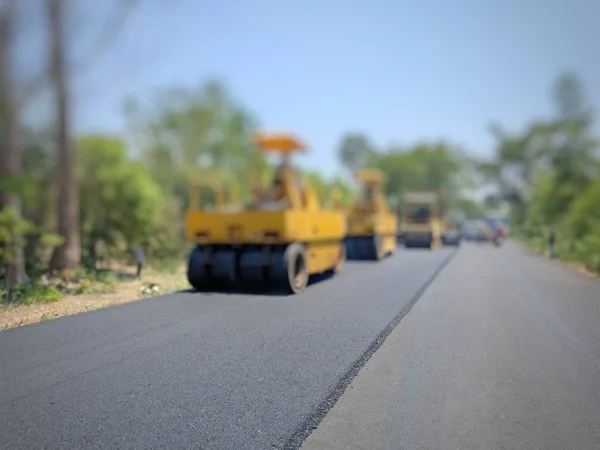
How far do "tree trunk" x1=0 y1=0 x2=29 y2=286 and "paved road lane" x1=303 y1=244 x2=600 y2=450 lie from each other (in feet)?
27.6

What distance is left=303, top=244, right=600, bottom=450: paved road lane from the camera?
4070 millimetres

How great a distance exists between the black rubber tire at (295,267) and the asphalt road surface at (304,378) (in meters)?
2.00

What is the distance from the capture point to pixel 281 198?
1314cm

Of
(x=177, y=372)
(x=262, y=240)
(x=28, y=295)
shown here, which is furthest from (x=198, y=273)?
(x=177, y=372)

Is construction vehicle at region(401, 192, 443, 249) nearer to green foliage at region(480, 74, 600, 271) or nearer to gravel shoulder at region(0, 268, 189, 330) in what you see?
green foliage at region(480, 74, 600, 271)

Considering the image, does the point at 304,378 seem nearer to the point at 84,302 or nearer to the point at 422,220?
the point at 84,302

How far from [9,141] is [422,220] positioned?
22.4 m

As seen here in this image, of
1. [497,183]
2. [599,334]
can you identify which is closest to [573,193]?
[599,334]

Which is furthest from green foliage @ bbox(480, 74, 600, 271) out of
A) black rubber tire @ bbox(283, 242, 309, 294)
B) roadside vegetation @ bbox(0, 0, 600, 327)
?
black rubber tire @ bbox(283, 242, 309, 294)

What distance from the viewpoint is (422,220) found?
98.9 ft

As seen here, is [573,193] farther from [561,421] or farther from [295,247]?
[561,421]

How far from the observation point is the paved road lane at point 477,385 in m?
4.07

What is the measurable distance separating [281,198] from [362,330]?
619 cm

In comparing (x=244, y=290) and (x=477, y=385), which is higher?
(x=477, y=385)
